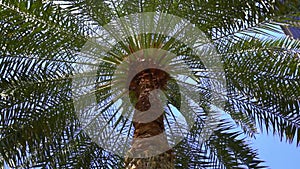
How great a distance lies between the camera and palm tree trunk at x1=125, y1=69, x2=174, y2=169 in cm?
521

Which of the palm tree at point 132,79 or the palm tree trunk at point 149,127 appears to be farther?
the palm tree at point 132,79

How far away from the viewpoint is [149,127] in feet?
18.5

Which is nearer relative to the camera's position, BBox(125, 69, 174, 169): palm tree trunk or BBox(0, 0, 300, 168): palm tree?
BBox(125, 69, 174, 169): palm tree trunk

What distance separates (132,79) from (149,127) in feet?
2.74

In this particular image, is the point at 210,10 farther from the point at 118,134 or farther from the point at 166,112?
the point at 118,134

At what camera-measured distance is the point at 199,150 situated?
670cm

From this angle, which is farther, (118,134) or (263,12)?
(118,134)

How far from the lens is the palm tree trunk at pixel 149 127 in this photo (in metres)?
5.21

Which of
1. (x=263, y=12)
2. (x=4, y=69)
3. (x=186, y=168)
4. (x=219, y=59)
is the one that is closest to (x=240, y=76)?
(x=219, y=59)

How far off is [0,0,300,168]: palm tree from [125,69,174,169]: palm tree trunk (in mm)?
16

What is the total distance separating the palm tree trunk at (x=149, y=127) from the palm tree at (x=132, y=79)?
0.02m

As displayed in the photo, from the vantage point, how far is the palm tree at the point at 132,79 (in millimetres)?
5820

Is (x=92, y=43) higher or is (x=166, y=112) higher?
(x=92, y=43)

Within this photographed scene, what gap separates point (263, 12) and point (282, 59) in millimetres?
780
